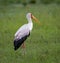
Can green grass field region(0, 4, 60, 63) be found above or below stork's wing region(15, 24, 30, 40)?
below

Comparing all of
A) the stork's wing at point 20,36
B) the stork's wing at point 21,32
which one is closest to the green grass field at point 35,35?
the stork's wing at point 20,36

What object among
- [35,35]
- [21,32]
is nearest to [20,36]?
[21,32]

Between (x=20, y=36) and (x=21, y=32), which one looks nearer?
(x=20, y=36)

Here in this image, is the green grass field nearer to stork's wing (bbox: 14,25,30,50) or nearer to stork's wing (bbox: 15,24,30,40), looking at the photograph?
stork's wing (bbox: 14,25,30,50)

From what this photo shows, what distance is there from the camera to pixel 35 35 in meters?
14.2

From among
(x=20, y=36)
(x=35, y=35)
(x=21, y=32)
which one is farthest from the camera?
(x=35, y=35)

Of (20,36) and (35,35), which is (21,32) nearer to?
(20,36)

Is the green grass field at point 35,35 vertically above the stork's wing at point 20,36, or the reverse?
the stork's wing at point 20,36

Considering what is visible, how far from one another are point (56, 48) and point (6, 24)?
14.7 feet

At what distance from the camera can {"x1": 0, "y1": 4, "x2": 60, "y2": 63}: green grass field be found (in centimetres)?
1103

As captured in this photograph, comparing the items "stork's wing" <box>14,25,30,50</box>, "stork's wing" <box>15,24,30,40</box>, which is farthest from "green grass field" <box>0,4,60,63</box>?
"stork's wing" <box>15,24,30,40</box>

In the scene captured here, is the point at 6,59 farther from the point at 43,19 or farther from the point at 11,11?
the point at 11,11

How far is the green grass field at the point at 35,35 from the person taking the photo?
1103 cm

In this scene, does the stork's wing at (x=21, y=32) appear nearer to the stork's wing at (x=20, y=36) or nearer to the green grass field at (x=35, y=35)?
Result: the stork's wing at (x=20, y=36)
